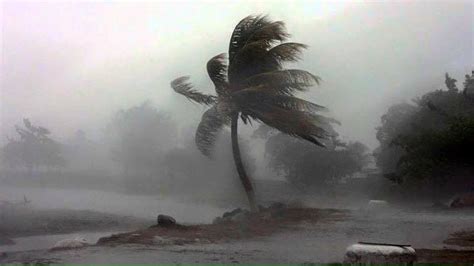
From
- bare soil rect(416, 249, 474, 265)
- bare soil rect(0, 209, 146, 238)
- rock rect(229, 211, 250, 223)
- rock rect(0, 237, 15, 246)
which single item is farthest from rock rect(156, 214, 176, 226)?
bare soil rect(416, 249, 474, 265)

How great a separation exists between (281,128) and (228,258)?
115 centimetres

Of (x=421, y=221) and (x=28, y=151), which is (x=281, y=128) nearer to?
(x=421, y=221)

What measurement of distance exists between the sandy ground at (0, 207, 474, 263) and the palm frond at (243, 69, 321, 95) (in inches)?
45.7

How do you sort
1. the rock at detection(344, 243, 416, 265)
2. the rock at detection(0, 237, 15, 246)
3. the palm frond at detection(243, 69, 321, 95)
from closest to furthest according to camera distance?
the rock at detection(344, 243, 416, 265)
the rock at detection(0, 237, 15, 246)
the palm frond at detection(243, 69, 321, 95)

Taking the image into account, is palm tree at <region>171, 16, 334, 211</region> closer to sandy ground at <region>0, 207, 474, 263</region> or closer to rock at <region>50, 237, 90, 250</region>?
sandy ground at <region>0, 207, 474, 263</region>

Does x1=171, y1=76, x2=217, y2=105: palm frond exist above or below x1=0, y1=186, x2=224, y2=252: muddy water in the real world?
above

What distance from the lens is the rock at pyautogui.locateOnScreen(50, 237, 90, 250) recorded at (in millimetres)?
4684

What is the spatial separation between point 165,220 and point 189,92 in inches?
42.9

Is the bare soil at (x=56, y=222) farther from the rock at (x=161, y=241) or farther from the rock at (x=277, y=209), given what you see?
the rock at (x=277, y=209)

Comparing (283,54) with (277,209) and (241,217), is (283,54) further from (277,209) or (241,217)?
(241,217)

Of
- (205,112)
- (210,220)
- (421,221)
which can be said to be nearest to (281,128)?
(205,112)

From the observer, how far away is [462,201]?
4.71 metres

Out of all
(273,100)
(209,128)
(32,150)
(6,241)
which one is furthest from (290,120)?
(6,241)

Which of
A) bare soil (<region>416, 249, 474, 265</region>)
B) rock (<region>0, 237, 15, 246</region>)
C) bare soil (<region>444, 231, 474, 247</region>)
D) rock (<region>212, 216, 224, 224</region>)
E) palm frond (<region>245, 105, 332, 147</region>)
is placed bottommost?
bare soil (<region>416, 249, 474, 265</region>)
